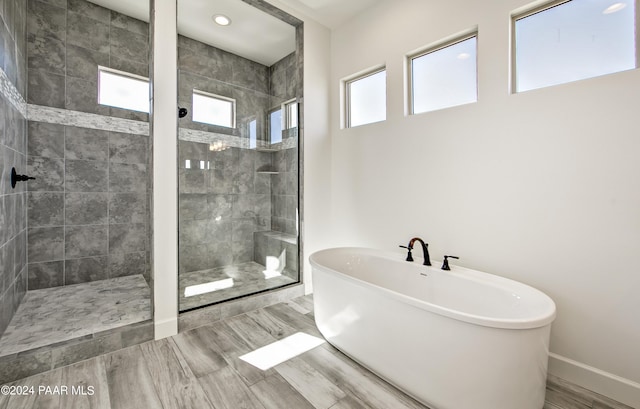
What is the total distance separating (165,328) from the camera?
210cm

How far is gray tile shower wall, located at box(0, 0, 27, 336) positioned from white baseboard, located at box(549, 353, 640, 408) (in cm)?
361

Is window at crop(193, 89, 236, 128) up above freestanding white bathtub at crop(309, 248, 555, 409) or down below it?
above

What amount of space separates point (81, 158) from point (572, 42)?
4.33 m

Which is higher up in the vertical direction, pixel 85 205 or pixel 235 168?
pixel 235 168

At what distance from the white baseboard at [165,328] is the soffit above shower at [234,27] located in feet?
9.00

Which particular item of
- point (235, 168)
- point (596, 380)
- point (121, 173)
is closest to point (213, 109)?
point (235, 168)

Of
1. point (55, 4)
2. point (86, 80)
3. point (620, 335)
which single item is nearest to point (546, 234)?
point (620, 335)

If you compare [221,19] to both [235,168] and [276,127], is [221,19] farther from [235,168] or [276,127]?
[235,168]

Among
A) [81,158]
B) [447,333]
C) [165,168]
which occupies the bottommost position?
[447,333]

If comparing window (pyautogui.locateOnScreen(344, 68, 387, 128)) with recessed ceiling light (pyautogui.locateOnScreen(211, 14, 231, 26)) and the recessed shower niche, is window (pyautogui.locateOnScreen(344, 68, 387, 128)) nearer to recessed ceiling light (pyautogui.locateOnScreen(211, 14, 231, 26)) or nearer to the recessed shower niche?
the recessed shower niche

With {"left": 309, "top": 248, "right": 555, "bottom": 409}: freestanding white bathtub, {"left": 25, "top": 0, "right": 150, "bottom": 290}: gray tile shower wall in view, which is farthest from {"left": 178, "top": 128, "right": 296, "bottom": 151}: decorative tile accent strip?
{"left": 309, "top": 248, "right": 555, "bottom": 409}: freestanding white bathtub

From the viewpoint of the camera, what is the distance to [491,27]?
1952 mm

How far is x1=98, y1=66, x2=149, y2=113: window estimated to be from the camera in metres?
3.06

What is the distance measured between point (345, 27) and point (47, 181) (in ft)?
11.4
